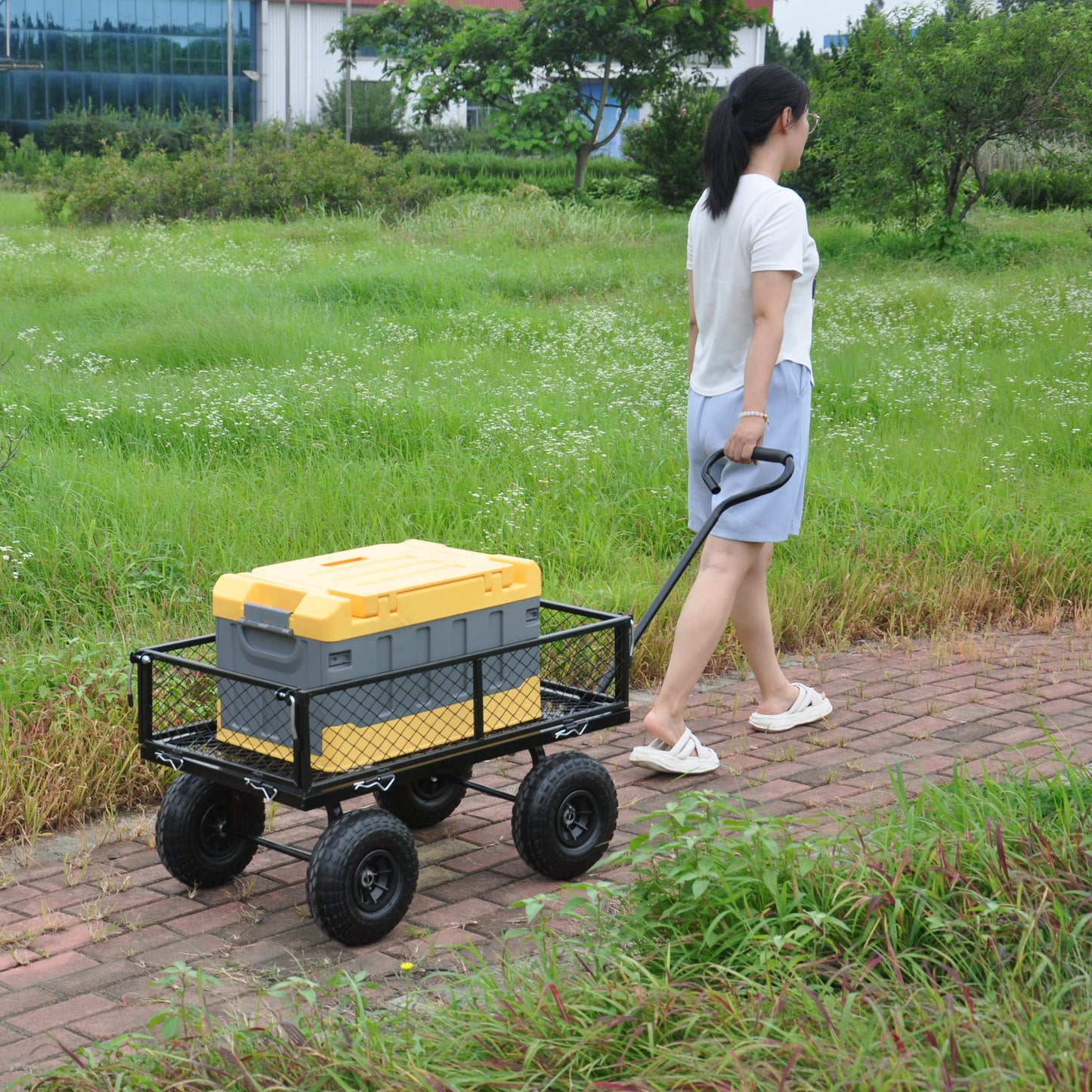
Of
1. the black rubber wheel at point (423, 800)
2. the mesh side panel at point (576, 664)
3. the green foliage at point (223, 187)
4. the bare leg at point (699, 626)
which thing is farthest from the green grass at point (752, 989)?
the green foliage at point (223, 187)

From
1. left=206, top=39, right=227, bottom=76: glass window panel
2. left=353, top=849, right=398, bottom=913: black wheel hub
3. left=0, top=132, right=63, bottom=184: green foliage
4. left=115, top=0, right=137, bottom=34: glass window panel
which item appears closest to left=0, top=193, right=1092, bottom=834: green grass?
left=353, top=849, right=398, bottom=913: black wheel hub

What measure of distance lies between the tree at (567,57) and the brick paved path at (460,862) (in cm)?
3073

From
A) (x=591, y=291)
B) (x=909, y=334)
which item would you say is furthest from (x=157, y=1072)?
(x=591, y=291)

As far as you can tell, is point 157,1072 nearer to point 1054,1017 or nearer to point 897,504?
point 1054,1017

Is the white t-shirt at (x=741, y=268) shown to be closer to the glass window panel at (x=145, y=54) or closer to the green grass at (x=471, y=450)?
the green grass at (x=471, y=450)

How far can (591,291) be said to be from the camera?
53.7 ft

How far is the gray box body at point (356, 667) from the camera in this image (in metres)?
3.53

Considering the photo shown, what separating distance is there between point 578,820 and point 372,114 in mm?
51261

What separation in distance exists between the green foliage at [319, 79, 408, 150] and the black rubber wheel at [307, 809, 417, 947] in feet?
166

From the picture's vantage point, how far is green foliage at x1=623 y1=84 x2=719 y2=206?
30641 millimetres

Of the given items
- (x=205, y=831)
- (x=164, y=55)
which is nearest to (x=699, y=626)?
(x=205, y=831)

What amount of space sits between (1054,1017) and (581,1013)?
2.85 feet

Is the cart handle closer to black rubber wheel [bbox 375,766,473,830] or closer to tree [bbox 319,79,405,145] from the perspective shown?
black rubber wheel [bbox 375,766,473,830]

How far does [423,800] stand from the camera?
4.25 metres
